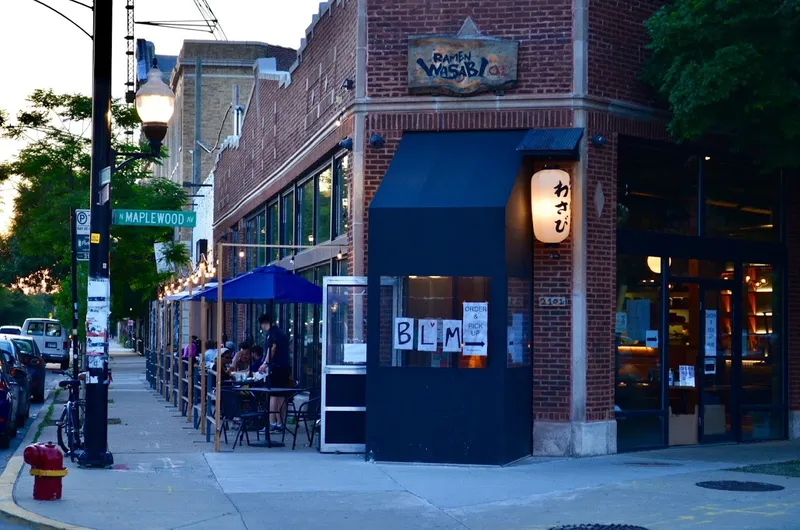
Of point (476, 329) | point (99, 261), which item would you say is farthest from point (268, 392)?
point (99, 261)

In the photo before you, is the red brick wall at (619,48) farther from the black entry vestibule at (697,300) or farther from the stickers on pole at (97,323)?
the stickers on pole at (97,323)

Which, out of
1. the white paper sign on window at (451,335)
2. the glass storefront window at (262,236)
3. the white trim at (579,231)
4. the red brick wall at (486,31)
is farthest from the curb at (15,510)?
the glass storefront window at (262,236)

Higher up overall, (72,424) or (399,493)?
(72,424)

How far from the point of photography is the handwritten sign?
1497 centimetres

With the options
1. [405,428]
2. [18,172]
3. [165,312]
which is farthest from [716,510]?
[18,172]

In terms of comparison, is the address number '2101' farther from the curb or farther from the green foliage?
the green foliage

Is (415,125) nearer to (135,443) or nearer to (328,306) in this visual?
(328,306)

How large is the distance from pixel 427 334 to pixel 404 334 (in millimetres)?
279

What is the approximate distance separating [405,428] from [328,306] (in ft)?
6.65

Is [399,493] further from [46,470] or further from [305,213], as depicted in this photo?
[305,213]

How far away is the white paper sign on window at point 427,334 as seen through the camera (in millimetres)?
14047

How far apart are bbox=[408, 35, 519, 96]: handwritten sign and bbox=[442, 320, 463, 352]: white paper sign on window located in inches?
122

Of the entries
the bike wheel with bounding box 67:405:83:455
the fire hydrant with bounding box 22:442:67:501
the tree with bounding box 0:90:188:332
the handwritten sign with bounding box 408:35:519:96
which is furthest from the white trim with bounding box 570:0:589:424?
the tree with bounding box 0:90:188:332

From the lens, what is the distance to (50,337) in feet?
151
